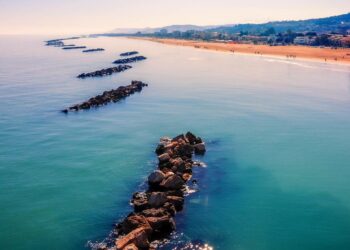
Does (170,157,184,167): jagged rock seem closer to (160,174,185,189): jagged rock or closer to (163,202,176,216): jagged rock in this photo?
(160,174,185,189): jagged rock

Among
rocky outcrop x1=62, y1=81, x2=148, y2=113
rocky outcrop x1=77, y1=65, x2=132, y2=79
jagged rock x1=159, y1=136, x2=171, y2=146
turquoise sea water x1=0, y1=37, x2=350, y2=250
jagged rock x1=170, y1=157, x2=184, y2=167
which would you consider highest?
rocky outcrop x1=77, y1=65, x2=132, y2=79

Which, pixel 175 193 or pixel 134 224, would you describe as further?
pixel 175 193

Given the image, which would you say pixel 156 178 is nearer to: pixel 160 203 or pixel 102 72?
pixel 160 203

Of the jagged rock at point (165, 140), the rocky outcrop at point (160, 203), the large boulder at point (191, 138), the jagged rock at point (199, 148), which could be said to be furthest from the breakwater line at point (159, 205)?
the jagged rock at point (165, 140)

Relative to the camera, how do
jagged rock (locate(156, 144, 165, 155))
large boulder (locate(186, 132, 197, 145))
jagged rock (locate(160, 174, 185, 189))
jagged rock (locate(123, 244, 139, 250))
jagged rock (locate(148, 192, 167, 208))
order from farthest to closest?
1. large boulder (locate(186, 132, 197, 145))
2. jagged rock (locate(156, 144, 165, 155))
3. jagged rock (locate(160, 174, 185, 189))
4. jagged rock (locate(148, 192, 167, 208))
5. jagged rock (locate(123, 244, 139, 250))

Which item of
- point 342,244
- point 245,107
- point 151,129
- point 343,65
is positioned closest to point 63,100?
point 151,129

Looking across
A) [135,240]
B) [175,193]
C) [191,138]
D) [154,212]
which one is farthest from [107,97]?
[135,240]

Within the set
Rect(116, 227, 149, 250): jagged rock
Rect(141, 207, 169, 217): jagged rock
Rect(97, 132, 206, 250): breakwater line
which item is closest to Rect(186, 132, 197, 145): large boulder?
Rect(97, 132, 206, 250): breakwater line
